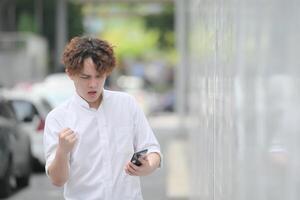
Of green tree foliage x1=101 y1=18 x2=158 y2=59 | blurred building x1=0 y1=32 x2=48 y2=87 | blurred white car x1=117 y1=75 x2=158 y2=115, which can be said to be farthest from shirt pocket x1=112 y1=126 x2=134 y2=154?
green tree foliage x1=101 y1=18 x2=158 y2=59

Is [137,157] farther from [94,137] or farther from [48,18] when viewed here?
[48,18]

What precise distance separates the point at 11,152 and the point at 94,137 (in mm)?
9444

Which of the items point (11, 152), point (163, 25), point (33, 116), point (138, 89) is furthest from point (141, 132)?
point (163, 25)

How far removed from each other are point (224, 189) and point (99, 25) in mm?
84542

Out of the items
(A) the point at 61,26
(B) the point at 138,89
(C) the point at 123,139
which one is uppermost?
(A) the point at 61,26

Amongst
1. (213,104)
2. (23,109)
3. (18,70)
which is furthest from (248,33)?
(18,70)

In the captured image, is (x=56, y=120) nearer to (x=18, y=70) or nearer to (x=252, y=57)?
(x=252, y=57)

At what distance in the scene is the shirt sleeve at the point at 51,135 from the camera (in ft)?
14.7

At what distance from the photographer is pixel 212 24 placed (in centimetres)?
601

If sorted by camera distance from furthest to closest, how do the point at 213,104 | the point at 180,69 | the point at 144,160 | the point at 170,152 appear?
1. the point at 180,69
2. the point at 170,152
3. the point at 213,104
4. the point at 144,160

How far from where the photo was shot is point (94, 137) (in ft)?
14.8

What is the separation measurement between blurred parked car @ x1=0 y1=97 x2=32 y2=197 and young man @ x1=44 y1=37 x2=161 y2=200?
29.0 ft

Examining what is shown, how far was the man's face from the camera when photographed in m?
4.43

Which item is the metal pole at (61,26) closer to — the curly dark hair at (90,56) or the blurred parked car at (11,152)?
the blurred parked car at (11,152)
